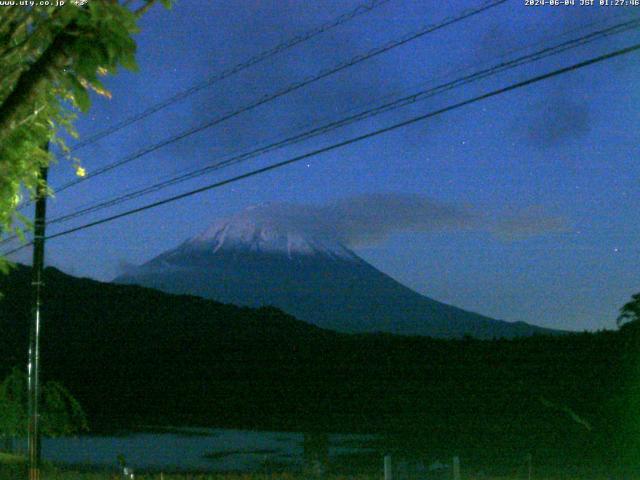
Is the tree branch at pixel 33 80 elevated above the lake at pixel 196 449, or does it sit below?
above

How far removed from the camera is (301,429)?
5019cm

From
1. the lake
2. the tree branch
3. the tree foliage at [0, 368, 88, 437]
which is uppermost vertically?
the tree branch

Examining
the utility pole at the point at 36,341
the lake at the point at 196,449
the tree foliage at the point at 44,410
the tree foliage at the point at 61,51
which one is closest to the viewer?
the tree foliage at the point at 61,51

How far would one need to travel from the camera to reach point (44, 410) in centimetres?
2450

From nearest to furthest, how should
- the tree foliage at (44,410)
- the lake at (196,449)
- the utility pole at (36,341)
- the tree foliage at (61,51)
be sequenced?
1. the tree foliage at (61,51)
2. the utility pole at (36,341)
3. the tree foliage at (44,410)
4. the lake at (196,449)

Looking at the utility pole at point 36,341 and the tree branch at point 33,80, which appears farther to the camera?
the utility pole at point 36,341

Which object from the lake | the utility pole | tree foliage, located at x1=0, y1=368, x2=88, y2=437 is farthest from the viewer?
the lake

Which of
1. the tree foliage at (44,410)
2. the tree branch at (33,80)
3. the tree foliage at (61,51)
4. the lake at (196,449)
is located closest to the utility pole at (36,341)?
the tree foliage at (44,410)

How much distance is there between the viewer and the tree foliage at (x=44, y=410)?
24.3 meters

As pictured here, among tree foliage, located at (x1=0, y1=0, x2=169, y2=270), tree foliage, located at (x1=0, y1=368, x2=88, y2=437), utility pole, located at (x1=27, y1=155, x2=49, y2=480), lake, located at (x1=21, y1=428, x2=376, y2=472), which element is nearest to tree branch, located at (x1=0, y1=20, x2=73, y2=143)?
tree foliage, located at (x1=0, y1=0, x2=169, y2=270)

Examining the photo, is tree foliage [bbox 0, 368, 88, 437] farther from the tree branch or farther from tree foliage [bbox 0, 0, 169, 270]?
the tree branch

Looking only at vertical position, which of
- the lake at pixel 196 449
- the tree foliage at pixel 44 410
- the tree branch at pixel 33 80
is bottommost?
the lake at pixel 196 449

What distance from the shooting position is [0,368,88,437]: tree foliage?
79.7 feet

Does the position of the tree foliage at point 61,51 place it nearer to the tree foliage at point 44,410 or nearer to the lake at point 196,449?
the tree foliage at point 44,410
